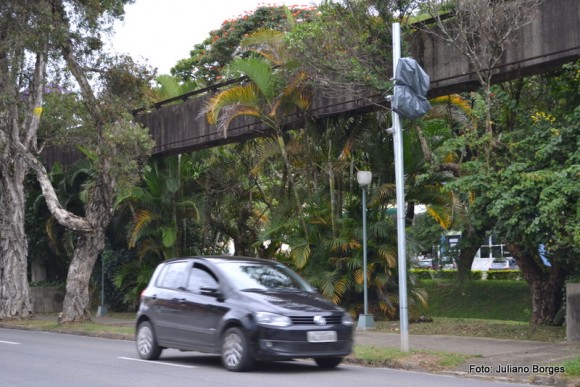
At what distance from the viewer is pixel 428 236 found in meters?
32.8

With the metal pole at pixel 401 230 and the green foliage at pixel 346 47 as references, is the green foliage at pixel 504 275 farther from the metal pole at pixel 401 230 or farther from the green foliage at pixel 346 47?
the metal pole at pixel 401 230

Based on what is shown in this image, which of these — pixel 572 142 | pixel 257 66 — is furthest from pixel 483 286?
pixel 572 142

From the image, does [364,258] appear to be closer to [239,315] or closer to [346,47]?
[346,47]

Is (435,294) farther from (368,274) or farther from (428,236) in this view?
(368,274)

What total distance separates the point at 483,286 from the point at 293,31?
74.0ft

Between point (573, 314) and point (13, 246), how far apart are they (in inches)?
659

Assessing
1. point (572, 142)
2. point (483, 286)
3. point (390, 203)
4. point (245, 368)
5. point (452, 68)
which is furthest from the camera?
point (483, 286)

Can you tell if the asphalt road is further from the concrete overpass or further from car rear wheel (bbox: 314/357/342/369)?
the concrete overpass

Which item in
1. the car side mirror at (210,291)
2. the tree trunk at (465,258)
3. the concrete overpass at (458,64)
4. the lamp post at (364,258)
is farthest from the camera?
the tree trunk at (465,258)

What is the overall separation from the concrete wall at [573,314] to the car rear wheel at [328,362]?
502cm

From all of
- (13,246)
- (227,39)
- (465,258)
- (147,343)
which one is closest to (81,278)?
(13,246)

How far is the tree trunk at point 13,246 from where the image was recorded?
79.8ft

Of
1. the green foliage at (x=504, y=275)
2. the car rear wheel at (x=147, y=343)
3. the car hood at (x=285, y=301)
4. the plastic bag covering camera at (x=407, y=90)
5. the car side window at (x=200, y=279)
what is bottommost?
the car rear wheel at (x=147, y=343)

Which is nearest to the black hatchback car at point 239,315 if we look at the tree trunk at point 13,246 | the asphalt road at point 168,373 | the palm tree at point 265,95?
the asphalt road at point 168,373
